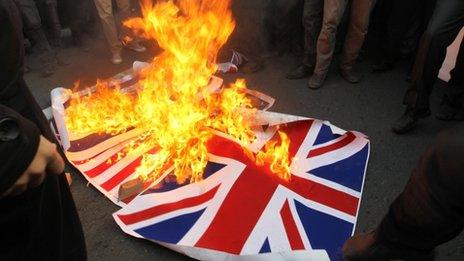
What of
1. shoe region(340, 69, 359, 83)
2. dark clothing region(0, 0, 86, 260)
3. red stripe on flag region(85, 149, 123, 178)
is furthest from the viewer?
shoe region(340, 69, 359, 83)

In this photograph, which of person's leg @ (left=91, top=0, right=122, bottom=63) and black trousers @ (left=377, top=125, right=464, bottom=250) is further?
person's leg @ (left=91, top=0, right=122, bottom=63)

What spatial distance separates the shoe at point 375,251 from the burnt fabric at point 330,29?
2.85 meters

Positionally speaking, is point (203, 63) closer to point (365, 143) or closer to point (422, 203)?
point (365, 143)

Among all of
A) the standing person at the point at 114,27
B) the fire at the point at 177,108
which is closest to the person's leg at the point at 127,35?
the standing person at the point at 114,27

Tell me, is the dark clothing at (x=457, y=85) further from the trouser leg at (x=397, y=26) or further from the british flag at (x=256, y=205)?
the british flag at (x=256, y=205)

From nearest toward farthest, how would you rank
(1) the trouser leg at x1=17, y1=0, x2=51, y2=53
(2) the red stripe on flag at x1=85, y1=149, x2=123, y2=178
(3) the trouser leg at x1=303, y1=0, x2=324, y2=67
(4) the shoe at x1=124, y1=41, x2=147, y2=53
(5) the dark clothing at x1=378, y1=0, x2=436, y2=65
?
(2) the red stripe on flag at x1=85, y1=149, x2=123, y2=178, (3) the trouser leg at x1=303, y1=0, x2=324, y2=67, (5) the dark clothing at x1=378, y1=0, x2=436, y2=65, (1) the trouser leg at x1=17, y1=0, x2=51, y2=53, (4) the shoe at x1=124, y1=41, x2=147, y2=53

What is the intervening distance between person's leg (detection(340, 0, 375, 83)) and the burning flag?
4.28ft

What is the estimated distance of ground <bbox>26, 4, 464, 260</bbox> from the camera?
2.95m

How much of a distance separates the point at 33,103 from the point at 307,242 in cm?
197

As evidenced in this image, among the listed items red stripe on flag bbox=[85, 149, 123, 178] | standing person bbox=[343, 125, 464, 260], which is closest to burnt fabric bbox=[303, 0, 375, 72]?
red stripe on flag bbox=[85, 149, 123, 178]

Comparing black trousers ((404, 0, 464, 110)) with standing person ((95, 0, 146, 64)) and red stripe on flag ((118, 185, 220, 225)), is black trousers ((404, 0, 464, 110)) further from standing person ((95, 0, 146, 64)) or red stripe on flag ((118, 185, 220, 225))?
standing person ((95, 0, 146, 64))

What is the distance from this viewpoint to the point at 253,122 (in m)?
3.86

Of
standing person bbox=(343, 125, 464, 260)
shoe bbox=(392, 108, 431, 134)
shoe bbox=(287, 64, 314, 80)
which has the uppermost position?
standing person bbox=(343, 125, 464, 260)

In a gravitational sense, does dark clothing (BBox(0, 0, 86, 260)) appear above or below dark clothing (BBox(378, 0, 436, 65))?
above
